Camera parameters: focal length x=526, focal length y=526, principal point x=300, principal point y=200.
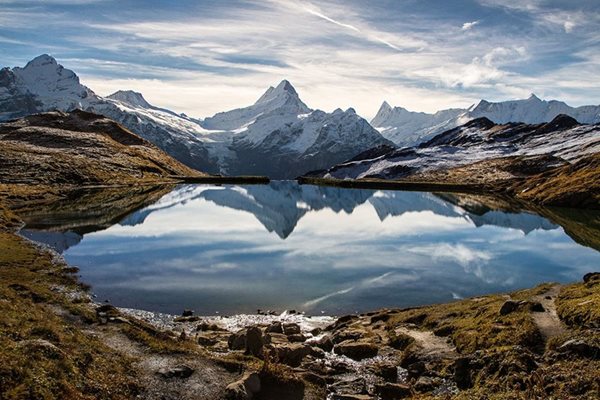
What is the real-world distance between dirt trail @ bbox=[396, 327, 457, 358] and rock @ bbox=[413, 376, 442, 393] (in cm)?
361

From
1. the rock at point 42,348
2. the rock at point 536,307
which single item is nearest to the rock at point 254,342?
the rock at point 42,348

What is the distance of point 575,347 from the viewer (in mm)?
25375

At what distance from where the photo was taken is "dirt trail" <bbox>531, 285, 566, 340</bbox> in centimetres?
2958

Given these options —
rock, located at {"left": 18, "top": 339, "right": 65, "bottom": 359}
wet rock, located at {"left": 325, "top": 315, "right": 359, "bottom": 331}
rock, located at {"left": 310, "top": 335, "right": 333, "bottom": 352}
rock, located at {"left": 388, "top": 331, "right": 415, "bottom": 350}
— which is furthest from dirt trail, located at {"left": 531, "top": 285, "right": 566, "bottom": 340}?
rock, located at {"left": 18, "top": 339, "right": 65, "bottom": 359}

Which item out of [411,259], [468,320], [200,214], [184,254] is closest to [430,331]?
[468,320]

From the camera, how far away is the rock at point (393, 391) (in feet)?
86.0

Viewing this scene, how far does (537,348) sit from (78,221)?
9328 centimetres

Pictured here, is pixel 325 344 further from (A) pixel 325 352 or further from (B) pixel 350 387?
(B) pixel 350 387

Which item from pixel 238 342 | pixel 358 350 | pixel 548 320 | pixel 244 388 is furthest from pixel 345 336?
pixel 244 388

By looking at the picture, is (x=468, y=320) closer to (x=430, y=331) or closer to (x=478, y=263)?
(x=430, y=331)

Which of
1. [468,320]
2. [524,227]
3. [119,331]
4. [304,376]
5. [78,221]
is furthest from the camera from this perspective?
[524,227]

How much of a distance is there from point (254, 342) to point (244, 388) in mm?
6649

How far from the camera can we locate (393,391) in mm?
26344

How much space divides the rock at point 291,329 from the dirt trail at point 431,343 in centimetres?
724
